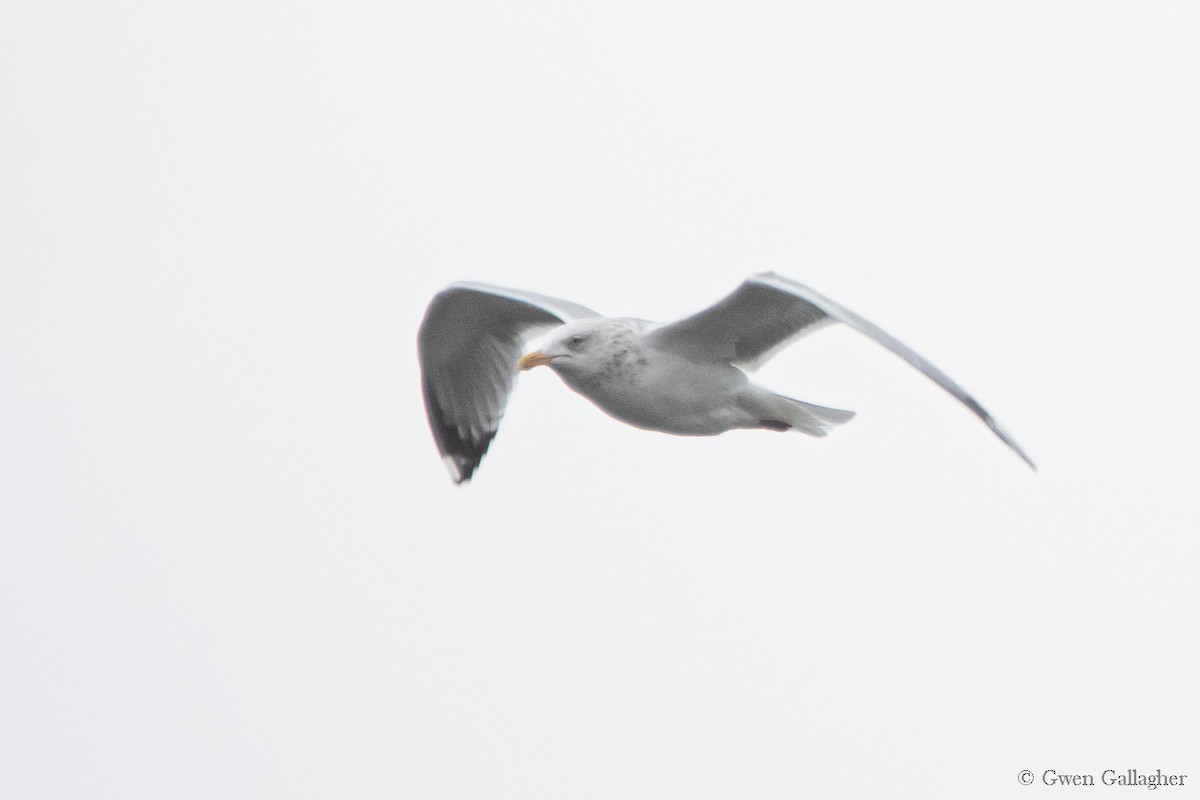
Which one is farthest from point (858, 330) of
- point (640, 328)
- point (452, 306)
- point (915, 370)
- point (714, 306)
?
point (452, 306)

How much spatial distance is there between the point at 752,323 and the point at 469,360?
203 cm

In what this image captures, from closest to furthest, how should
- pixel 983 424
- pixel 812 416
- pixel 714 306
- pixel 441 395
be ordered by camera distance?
pixel 983 424 → pixel 714 306 → pixel 812 416 → pixel 441 395

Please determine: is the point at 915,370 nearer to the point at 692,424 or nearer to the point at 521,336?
the point at 692,424

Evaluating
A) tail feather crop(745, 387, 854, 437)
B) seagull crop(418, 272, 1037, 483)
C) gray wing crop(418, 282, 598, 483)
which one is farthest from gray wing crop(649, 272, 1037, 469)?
gray wing crop(418, 282, 598, 483)

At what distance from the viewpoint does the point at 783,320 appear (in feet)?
19.5

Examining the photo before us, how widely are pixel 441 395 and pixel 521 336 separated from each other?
0.52 meters

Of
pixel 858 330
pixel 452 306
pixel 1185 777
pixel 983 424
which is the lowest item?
pixel 1185 777

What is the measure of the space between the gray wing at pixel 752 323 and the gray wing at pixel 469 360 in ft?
4.00

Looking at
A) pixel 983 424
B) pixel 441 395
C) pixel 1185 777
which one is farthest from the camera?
pixel 441 395

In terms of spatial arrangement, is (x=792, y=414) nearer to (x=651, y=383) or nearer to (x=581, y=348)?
(x=651, y=383)

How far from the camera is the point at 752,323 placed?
19.4 feet

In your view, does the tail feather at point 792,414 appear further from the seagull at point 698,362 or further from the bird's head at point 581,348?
the bird's head at point 581,348

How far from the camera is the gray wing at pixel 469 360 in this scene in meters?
7.28

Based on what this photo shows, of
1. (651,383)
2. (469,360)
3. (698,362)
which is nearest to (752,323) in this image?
(698,362)
